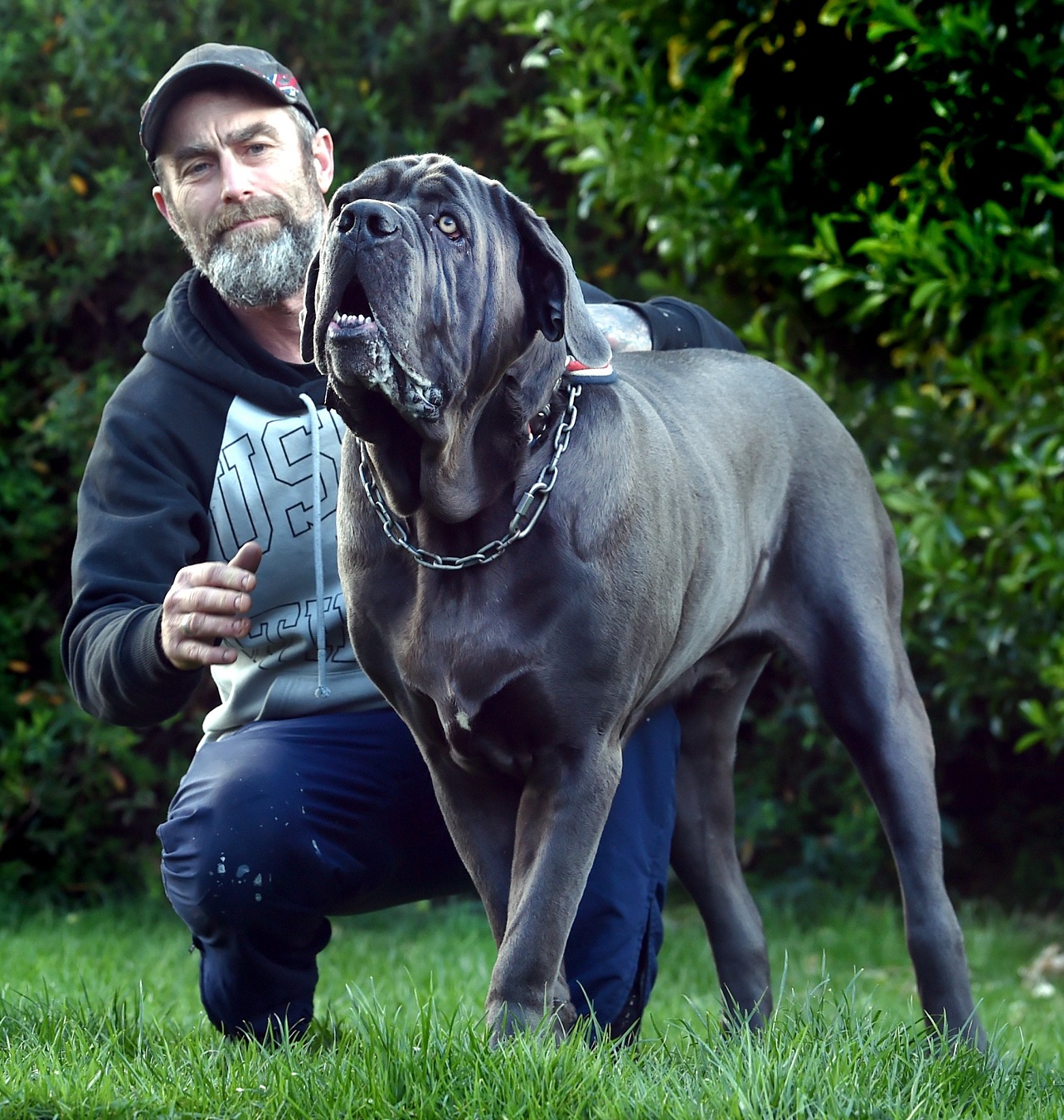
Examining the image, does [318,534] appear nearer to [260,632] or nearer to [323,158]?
[260,632]

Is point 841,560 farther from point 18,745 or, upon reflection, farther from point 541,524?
point 18,745

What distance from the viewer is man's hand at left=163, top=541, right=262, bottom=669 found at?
2645 mm

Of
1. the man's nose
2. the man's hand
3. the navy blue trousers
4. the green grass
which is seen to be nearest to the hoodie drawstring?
the navy blue trousers

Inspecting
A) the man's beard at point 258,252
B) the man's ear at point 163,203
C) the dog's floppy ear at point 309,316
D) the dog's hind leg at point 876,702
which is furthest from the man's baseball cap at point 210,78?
the dog's hind leg at point 876,702

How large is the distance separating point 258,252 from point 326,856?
1.33 m

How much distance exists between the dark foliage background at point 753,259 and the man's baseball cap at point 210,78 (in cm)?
140

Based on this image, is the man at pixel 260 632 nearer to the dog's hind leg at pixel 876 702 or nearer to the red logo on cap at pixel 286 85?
the red logo on cap at pixel 286 85

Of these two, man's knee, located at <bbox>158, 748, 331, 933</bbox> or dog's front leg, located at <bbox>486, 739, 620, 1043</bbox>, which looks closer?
dog's front leg, located at <bbox>486, 739, 620, 1043</bbox>

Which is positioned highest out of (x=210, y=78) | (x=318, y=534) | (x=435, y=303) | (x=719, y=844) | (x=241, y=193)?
(x=210, y=78)

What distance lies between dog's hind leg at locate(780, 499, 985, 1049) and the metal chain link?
87cm

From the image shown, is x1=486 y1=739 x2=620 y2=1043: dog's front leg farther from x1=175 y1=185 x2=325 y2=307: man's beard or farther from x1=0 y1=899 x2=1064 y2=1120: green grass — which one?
x1=175 y1=185 x2=325 y2=307: man's beard

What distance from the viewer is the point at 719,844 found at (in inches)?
133

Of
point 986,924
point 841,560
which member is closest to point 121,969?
point 841,560

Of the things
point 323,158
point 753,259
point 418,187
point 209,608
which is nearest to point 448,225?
point 418,187
